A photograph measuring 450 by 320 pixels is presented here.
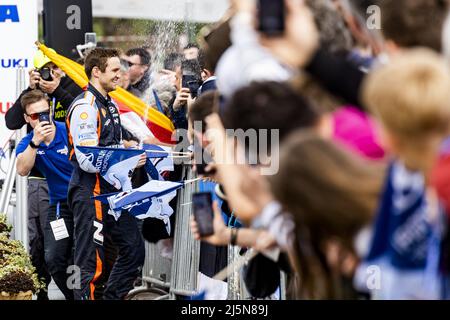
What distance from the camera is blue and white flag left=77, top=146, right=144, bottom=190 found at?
25.6ft

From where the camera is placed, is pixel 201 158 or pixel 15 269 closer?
pixel 201 158

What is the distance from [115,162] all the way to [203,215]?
11.0 feet

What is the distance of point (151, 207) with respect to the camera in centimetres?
766

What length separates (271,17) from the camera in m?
3.49

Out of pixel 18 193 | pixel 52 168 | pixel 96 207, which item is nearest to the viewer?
pixel 96 207

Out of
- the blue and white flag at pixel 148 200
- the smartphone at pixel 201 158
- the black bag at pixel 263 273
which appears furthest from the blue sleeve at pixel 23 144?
the black bag at pixel 263 273

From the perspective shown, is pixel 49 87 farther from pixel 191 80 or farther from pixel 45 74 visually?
pixel 191 80

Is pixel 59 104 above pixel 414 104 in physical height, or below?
below

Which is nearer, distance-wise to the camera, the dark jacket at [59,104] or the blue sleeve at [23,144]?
the blue sleeve at [23,144]

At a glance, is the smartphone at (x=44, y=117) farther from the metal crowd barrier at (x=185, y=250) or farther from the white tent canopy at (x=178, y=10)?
the white tent canopy at (x=178, y=10)

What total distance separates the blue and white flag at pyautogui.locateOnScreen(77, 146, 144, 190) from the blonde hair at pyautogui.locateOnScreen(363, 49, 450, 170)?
4.89 metres

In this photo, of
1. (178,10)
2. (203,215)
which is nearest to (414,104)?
(203,215)

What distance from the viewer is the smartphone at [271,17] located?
349cm

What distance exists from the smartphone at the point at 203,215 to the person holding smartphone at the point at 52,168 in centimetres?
413
